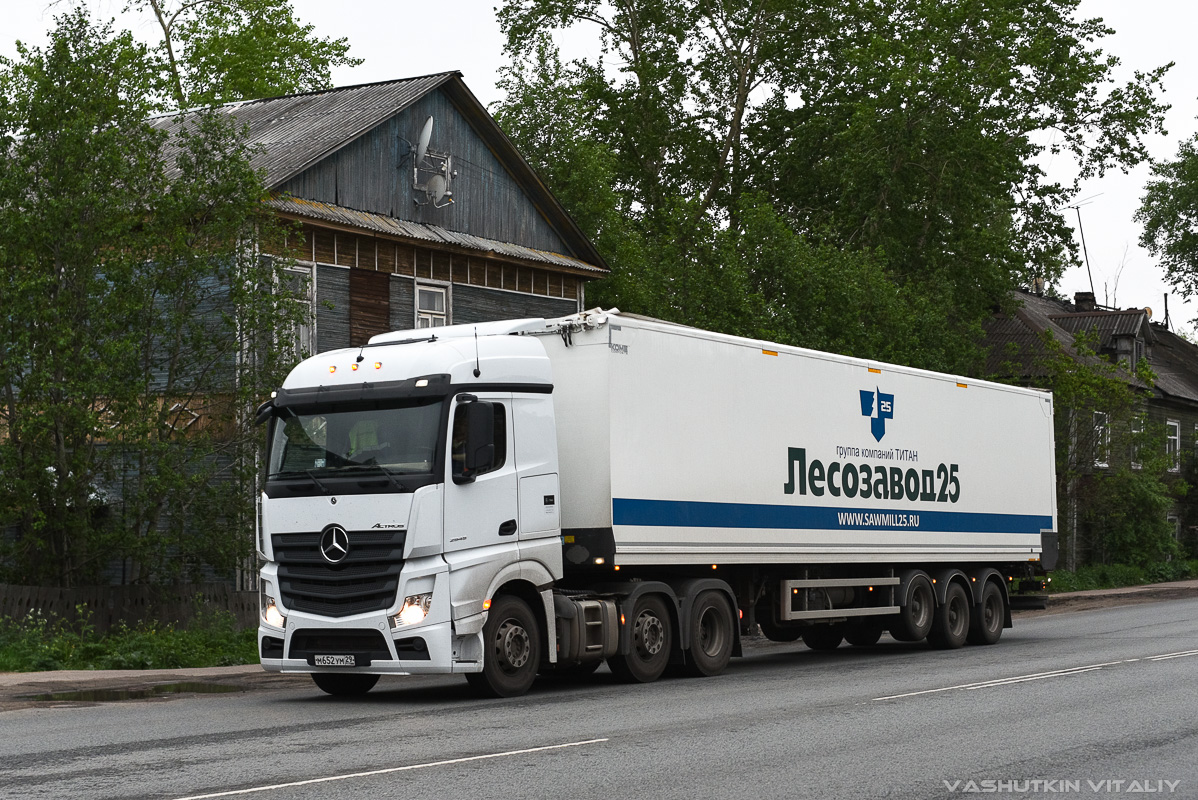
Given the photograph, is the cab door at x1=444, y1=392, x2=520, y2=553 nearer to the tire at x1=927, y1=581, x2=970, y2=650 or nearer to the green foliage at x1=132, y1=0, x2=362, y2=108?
the tire at x1=927, y1=581, x2=970, y2=650

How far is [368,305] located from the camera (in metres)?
25.3

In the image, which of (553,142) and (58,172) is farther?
(553,142)

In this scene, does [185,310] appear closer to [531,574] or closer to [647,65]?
[531,574]

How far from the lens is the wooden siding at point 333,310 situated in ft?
79.6

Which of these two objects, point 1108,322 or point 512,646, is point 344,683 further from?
point 1108,322

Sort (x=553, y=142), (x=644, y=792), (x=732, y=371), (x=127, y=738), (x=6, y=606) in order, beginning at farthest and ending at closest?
(x=553, y=142) < (x=6, y=606) < (x=732, y=371) < (x=127, y=738) < (x=644, y=792)

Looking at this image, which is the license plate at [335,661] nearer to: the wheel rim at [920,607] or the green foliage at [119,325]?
the green foliage at [119,325]

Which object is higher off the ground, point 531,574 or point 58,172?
point 58,172

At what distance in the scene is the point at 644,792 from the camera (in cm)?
815

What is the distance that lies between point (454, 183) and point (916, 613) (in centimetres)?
1320

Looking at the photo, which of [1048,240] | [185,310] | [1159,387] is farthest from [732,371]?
[1159,387]

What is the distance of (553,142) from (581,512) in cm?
2723

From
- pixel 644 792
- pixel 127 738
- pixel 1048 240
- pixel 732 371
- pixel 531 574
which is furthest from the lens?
pixel 1048 240

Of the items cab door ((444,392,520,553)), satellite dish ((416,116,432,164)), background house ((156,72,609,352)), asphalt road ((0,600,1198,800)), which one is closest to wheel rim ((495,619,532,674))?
asphalt road ((0,600,1198,800))
